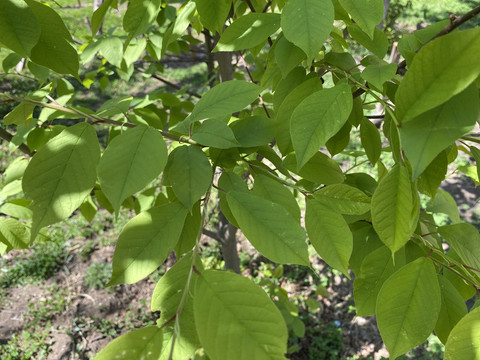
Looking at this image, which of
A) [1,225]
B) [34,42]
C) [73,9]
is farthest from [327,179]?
[73,9]

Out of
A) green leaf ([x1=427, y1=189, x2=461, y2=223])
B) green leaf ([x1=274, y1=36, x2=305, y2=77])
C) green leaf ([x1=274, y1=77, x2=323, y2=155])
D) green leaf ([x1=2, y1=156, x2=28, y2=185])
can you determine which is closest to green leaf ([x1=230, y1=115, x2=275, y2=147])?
green leaf ([x1=274, y1=77, x2=323, y2=155])

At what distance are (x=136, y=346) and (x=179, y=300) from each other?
105mm

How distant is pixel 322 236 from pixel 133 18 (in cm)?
78

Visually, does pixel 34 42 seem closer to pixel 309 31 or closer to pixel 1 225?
pixel 309 31

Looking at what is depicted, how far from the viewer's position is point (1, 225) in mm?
1174

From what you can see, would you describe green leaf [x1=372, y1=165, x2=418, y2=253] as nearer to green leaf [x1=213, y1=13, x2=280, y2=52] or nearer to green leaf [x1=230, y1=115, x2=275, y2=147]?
green leaf [x1=230, y1=115, x2=275, y2=147]

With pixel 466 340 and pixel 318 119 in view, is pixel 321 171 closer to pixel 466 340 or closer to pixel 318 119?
pixel 318 119

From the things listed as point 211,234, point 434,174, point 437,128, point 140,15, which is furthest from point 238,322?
point 211,234

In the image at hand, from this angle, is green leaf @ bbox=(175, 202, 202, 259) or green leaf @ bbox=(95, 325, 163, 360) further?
green leaf @ bbox=(175, 202, 202, 259)

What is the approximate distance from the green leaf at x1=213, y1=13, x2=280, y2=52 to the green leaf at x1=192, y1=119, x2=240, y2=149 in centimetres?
22

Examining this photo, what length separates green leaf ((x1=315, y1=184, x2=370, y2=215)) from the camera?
0.72 metres

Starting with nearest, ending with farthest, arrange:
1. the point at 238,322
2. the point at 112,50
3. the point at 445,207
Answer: the point at 238,322
the point at 445,207
the point at 112,50

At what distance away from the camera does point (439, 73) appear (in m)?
0.48

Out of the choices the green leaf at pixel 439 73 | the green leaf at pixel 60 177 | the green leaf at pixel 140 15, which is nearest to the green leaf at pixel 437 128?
the green leaf at pixel 439 73
